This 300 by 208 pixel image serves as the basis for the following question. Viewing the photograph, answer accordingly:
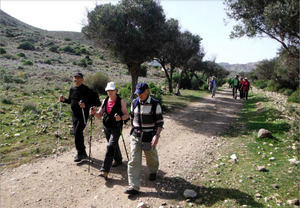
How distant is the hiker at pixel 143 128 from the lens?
4.41 meters

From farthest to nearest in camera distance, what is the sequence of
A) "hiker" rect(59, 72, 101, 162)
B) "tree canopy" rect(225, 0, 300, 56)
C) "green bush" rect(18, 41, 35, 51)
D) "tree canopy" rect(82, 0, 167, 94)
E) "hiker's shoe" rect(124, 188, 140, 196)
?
1. "green bush" rect(18, 41, 35, 51)
2. "tree canopy" rect(82, 0, 167, 94)
3. "tree canopy" rect(225, 0, 300, 56)
4. "hiker" rect(59, 72, 101, 162)
5. "hiker's shoe" rect(124, 188, 140, 196)

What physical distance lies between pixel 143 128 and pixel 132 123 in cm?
35

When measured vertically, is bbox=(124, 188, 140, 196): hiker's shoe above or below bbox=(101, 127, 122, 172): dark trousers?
below

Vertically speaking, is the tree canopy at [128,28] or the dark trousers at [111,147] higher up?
the tree canopy at [128,28]

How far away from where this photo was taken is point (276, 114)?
36.7ft

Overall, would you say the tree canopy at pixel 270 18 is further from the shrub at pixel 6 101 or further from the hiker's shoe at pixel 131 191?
the shrub at pixel 6 101

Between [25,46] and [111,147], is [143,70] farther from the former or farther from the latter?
[111,147]

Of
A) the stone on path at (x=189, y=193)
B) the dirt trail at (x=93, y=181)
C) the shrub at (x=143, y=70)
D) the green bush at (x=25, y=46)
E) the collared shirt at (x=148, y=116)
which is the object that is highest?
the green bush at (x=25, y=46)

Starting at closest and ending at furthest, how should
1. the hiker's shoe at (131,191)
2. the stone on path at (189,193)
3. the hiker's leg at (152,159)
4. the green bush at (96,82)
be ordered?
the stone on path at (189,193)
the hiker's shoe at (131,191)
the hiker's leg at (152,159)
the green bush at (96,82)

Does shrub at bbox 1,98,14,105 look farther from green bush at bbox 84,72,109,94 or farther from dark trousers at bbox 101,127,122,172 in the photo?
dark trousers at bbox 101,127,122,172

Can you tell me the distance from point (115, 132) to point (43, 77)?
22919 mm

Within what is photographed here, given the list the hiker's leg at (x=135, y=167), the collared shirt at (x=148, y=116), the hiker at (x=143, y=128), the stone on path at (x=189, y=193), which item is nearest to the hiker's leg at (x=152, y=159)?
the hiker at (x=143, y=128)

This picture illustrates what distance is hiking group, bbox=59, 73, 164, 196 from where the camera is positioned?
175 inches

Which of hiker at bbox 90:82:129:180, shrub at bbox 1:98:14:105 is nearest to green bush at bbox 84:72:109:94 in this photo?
shrub at bbox 1:98:14:105
